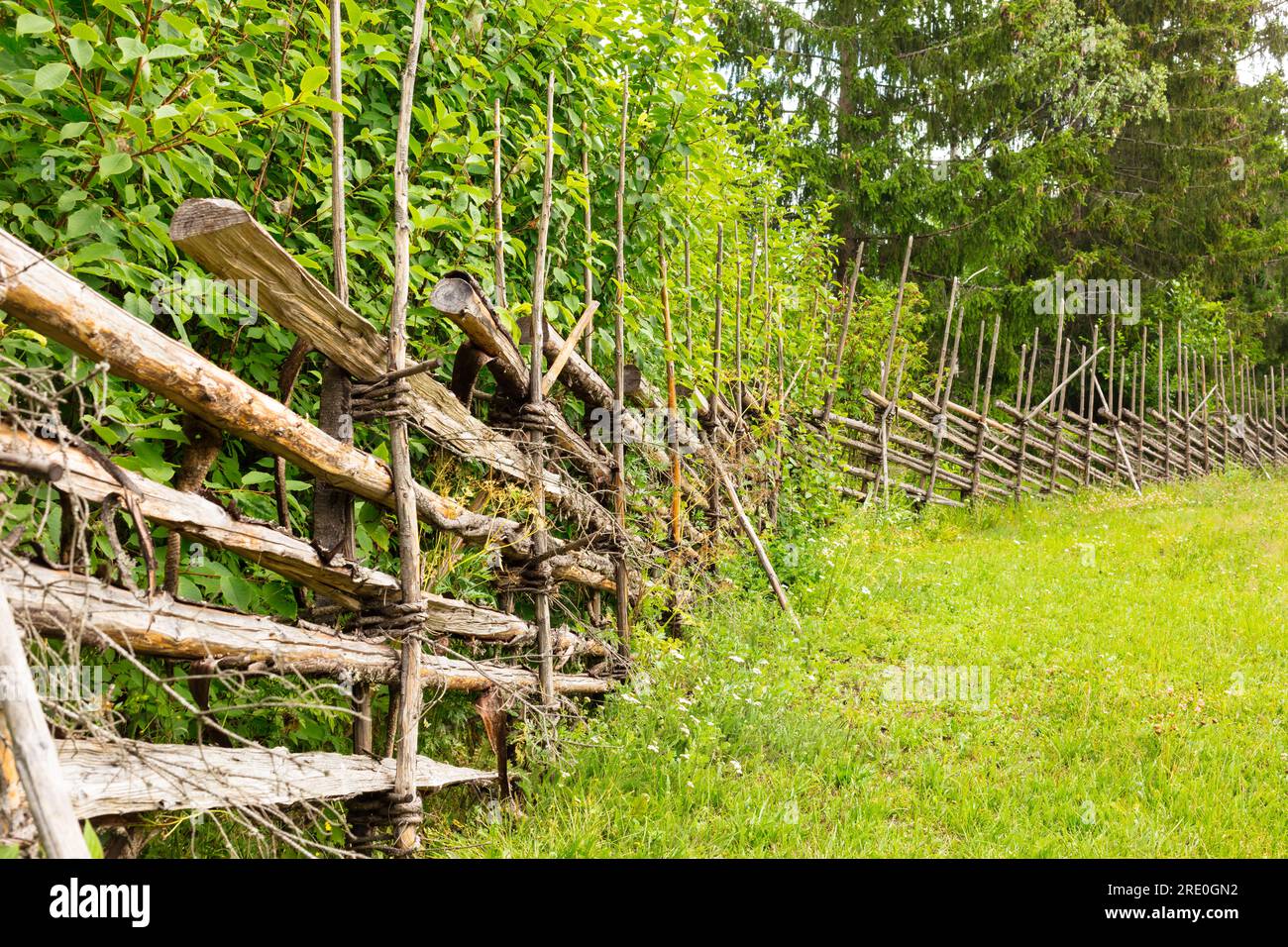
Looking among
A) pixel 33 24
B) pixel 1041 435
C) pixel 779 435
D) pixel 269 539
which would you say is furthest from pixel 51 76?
pixel 1041 435

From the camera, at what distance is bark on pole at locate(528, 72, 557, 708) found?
3.21 metres

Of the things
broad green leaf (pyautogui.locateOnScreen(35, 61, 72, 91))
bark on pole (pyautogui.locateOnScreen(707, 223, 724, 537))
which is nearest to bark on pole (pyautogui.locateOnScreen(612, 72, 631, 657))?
bark on pole (pyautogui.locateOnScreen(707, 223, 724, 537))

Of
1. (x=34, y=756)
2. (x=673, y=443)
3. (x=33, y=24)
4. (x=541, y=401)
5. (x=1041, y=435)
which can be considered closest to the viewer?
(x=34, y=756)

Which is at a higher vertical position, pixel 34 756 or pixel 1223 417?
pixel 1223 417

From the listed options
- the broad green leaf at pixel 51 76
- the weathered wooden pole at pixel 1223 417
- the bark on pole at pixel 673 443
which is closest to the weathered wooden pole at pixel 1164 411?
the weathered wooden pole at pixel 1223 417

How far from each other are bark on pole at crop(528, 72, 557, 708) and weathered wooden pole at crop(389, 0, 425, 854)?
79cm

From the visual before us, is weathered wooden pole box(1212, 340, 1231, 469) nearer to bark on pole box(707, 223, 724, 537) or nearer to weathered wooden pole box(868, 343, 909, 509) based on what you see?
weathered wooden pole box(868, 343, 909, 509)

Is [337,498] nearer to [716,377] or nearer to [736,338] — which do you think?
[716,377]

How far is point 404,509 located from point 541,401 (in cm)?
95

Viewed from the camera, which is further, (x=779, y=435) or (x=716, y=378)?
(x=779, y=435)

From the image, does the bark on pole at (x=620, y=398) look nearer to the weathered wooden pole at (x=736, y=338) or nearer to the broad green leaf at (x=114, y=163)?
the weathered wooden pole at (x=736, y=338)

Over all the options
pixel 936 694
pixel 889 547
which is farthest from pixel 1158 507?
pixel 936 694

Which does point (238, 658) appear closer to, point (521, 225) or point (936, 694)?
point (521, 225)

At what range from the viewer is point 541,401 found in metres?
3.34
